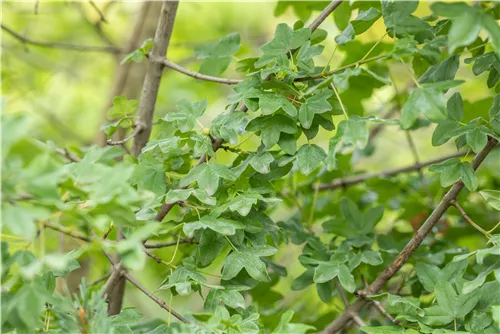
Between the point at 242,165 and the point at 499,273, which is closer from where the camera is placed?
the point at 499,273

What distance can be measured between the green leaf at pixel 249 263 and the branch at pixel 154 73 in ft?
1.26

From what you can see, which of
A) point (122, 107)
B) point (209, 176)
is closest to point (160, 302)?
point (209, 176)

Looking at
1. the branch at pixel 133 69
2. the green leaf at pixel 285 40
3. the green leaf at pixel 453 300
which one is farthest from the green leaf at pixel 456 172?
the branch at pixel 133 69

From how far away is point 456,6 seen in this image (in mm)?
663

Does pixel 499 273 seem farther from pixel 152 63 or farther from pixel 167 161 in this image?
pixel 152 63

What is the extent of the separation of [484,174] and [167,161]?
966 millimetres

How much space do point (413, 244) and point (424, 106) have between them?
0.33 metres

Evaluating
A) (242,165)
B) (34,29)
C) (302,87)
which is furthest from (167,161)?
(34,29)

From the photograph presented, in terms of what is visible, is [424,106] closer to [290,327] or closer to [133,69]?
[290,327]

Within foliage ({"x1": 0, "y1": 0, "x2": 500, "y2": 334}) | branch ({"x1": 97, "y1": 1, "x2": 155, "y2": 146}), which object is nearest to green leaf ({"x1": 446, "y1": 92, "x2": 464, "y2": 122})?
foliage ({"x1": 0, "y1": 0, "x2": 500, "y2": 334})

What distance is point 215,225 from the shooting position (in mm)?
823

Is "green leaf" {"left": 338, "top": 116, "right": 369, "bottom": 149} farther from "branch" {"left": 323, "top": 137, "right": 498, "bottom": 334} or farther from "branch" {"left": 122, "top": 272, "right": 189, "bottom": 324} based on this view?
"branch" {"left": 122, "top": 272, "right": 189, "bottom": 324}

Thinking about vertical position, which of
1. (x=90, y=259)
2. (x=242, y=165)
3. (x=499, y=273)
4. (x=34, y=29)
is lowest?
(x=499, y=273)

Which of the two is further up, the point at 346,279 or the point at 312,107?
the point at 312,107
